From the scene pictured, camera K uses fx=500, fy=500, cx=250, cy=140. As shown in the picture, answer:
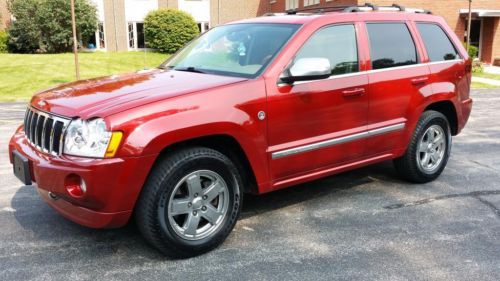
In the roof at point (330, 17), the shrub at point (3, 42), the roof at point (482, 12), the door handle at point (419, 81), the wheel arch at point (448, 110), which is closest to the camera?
the roof at point (330, 17)

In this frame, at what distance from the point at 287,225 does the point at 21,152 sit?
2.28m

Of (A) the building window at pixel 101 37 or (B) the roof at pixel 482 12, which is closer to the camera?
(B) the roof at pixel 482 12

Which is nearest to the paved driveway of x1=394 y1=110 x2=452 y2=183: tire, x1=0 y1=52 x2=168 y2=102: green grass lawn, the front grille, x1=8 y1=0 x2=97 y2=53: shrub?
x1=394 y1=110 x2=452 y2=183: tire

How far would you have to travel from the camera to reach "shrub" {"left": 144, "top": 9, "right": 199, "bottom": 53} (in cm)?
3010

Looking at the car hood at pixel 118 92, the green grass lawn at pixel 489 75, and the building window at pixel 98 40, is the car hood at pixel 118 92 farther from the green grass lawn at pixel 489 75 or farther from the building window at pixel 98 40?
the building window at pixel 98 40

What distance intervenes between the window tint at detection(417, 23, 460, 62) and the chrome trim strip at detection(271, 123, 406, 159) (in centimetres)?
101

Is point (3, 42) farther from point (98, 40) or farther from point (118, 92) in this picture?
point (118, 92)

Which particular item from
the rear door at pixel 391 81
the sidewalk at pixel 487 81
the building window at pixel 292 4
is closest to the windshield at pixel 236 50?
the rear door at pixel 391 81

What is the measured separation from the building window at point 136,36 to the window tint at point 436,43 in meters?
29.4

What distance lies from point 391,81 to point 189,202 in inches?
96.9

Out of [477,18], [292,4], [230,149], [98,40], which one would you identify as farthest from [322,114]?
[292,4]

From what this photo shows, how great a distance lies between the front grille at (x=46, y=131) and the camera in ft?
11.6

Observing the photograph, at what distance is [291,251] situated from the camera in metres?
3.87

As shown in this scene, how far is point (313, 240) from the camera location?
408cm
